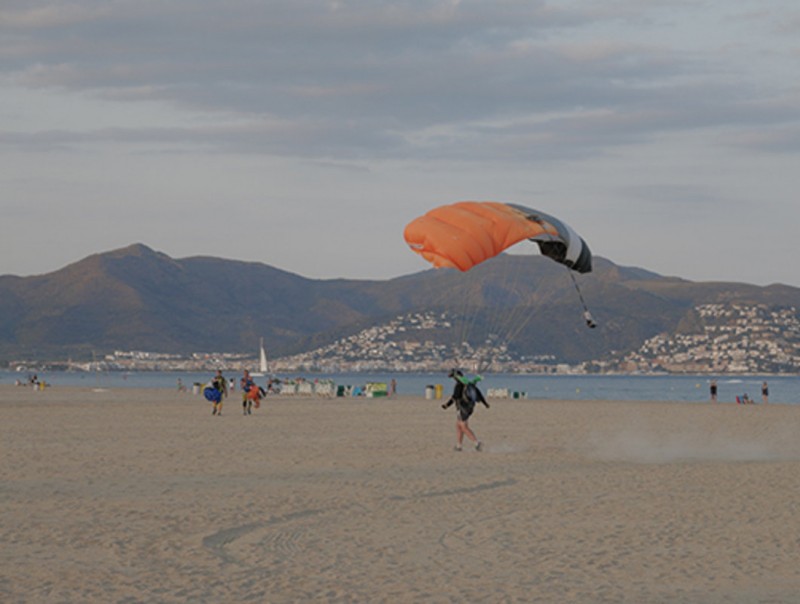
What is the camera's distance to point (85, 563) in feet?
34.2

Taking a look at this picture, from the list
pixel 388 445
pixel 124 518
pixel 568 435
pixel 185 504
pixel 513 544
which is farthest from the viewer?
pixel 568 435

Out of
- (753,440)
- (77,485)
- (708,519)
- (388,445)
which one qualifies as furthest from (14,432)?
(708,519)

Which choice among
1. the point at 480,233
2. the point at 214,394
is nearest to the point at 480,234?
the point at 480,233

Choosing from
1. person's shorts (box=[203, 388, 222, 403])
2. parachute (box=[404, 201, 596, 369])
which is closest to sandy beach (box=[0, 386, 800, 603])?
parachute (box=[404, 201, 596, 369])

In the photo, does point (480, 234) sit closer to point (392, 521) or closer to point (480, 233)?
point (480, 233)

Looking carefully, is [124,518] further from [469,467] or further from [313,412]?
[313,412]

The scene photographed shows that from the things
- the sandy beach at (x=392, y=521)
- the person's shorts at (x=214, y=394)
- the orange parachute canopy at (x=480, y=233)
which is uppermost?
the orange parachute canopy at (x=480, y=233)

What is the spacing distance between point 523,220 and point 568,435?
11035 mm

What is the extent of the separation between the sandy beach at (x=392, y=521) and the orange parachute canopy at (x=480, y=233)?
3294 mm

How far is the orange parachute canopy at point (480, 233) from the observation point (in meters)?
18.8

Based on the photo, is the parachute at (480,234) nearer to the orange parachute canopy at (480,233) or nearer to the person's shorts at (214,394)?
the orange parachute canopy at (480,233)

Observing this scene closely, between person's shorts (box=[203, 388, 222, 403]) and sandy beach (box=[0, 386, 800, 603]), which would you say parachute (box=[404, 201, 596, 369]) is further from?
person's shorts (box=[203, 388, 222, 403])

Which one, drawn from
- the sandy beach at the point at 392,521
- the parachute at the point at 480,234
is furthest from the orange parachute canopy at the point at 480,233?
the sandy beach at the point at 392,521

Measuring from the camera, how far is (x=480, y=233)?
19.0 meters
